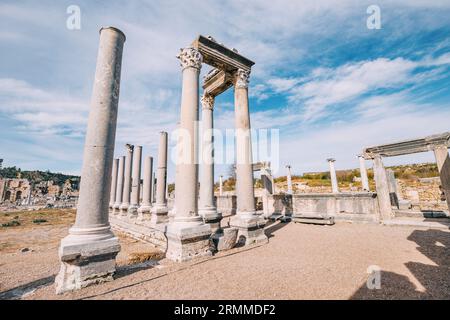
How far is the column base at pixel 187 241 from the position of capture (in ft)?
19.7

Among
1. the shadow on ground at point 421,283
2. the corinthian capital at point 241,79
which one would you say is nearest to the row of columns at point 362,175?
the shadow on ground at point 421,283

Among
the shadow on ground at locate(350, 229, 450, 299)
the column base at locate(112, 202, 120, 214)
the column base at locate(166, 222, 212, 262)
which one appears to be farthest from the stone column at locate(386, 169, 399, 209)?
the column base at locate(112, 202, 120, 214)

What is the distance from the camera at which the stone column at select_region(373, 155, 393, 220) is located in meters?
13.4

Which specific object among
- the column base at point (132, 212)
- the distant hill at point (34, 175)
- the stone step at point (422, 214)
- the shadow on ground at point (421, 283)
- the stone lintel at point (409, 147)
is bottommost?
the shadow on ground at point (421, 283)

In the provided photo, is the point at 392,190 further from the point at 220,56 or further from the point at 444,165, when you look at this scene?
the point at 220,56

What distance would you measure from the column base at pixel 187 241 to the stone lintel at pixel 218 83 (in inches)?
277

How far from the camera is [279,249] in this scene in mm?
7402

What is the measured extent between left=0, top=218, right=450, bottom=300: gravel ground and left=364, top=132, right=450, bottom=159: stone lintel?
7.30 metres

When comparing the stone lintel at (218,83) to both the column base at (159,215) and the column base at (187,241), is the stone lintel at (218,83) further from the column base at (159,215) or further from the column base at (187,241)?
the column base at (159,215)

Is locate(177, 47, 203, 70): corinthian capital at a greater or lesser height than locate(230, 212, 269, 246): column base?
greater

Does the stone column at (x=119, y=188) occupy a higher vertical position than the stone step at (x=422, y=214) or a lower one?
higher

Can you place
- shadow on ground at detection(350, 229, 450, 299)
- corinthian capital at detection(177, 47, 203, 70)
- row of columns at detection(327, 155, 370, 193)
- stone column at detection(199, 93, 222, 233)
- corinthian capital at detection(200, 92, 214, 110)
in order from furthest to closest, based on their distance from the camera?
row of columns at detection(327, 155, 370, 193)
corinthian capital at detection(200, 92, 214, 110)
stone column at detection(199, 93, 222, 233)
corinthian capital at detection(177, 47, 203, 70)
shadow on ground at detection(350, 229, 450, 299)

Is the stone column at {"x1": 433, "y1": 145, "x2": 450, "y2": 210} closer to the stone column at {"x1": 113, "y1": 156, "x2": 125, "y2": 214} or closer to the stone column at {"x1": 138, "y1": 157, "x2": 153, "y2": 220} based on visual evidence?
the stone column at {"x1": 138, "y1": 157, "x2": 153, "y2": 220}
